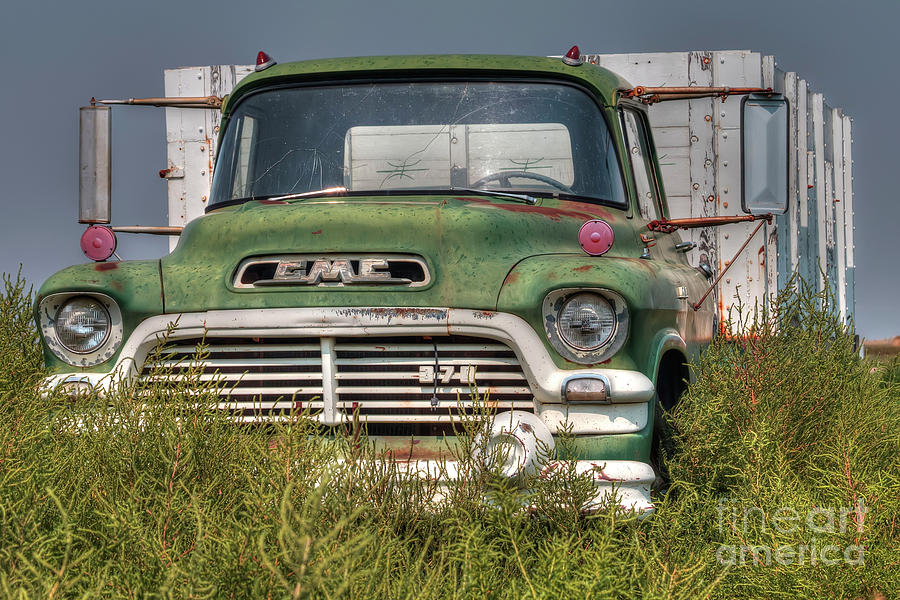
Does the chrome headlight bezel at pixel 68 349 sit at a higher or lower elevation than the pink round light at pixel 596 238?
lower

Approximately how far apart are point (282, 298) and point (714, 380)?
1968mm

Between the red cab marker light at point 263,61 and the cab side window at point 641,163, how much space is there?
1.93 m

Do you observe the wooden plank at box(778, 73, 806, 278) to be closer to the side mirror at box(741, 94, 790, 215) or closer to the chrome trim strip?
the side mirror at box(741, 94, 790, 215)

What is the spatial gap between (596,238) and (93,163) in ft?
9.18

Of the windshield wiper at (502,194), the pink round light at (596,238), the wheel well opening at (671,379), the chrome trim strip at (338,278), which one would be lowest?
the wheel well opening at (671,379)

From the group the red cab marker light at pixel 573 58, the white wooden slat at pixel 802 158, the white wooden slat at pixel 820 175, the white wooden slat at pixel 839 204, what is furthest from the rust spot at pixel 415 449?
the white wooden slat at pixel 839 204

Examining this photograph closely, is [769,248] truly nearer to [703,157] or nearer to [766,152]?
[703,157]

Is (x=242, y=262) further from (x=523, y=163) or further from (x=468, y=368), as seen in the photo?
(x=523, y=163)

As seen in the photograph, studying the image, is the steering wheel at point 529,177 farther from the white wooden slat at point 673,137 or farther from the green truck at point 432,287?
the white wooden slat at point 673,137

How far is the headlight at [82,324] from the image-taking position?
169 inches

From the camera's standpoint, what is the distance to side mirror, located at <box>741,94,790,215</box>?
500 centimetres

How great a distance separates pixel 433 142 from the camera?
16.8 feet

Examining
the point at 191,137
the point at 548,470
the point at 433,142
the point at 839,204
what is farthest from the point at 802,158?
the point at 548,470

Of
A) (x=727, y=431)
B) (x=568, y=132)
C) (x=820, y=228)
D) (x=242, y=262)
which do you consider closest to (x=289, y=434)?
(x=242, y=262)
